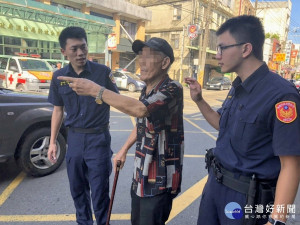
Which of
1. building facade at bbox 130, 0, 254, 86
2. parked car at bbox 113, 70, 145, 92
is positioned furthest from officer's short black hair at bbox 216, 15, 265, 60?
building facade at bbox 130, 0, 254, 86

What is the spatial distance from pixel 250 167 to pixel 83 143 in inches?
58.0

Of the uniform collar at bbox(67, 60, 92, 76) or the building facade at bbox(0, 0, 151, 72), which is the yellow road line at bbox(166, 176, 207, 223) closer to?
the uniform collar at bbox(67, 60, 92, 76)

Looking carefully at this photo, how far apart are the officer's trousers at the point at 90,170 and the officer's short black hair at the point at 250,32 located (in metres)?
1.46

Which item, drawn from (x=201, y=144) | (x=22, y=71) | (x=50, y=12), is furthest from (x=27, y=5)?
(x=201, y=144)

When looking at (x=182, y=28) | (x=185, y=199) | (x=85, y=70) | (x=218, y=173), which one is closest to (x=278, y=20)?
(x=182, y=28)

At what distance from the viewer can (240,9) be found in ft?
105

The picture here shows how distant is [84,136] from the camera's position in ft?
7.73

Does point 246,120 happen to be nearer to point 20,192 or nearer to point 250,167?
point 250,167

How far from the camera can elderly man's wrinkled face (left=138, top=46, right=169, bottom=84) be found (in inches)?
68.9

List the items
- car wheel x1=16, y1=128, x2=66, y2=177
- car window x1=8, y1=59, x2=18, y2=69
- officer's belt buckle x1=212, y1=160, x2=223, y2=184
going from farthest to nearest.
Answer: car window x1=8, y1=59, x2=18, y2=69 < car wheel x1=16, y1=128, x2=66, y2=177 < officer's belt buckle x1=212, y1=160, x2=223, y2=184

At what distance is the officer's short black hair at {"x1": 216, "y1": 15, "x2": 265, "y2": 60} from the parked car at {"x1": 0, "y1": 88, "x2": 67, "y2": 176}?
2844mm

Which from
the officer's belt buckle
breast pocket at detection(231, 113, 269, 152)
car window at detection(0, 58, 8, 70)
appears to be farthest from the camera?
car window at detection(0, 58, 8, 70)

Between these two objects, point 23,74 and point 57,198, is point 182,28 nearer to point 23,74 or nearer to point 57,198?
point 23,74

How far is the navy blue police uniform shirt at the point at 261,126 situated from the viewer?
1301 millimetres
